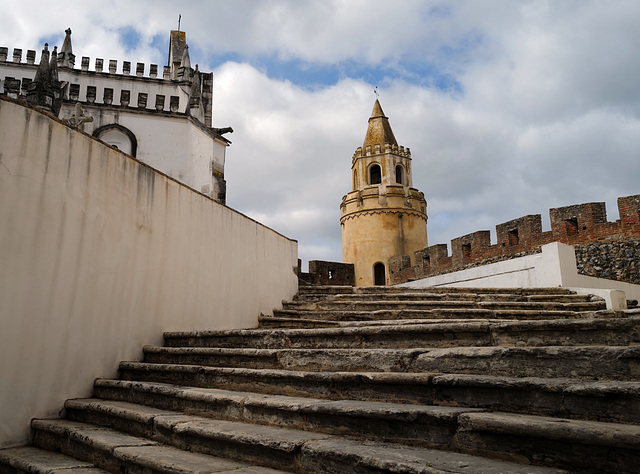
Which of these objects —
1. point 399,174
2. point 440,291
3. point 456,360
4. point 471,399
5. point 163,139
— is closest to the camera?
point 471,399

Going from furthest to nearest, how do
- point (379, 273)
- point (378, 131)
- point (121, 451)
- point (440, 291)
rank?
1. point (378, 131)
2. point (379, 273)
3. point (440, 291)
4. point (121, 451)

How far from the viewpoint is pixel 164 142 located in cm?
1636

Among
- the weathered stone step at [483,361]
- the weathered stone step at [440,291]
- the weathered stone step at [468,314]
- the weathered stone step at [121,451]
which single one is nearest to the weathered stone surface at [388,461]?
the weathered stone step at [121,451]

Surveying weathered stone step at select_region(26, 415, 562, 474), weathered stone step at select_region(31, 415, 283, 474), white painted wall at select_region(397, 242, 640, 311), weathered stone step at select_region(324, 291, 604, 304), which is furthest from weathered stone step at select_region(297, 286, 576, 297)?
weathered stone step at select_region(26, 415, 562, 474)

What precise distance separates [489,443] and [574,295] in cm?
579

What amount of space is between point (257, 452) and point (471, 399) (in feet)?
3.40

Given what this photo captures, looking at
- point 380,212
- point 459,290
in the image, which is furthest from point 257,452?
point 380,212

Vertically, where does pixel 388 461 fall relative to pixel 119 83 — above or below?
below

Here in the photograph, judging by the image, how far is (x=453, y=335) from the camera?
120 inches

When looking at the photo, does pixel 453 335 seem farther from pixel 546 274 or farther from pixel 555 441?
pixel 546 274

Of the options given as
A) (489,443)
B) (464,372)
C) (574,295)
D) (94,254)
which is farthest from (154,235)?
(574,295)

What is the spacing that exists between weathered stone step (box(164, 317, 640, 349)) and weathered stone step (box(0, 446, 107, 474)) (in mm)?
1494

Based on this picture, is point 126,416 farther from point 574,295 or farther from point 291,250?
point 574,295

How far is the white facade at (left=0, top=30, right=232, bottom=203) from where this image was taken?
52.8 ft
